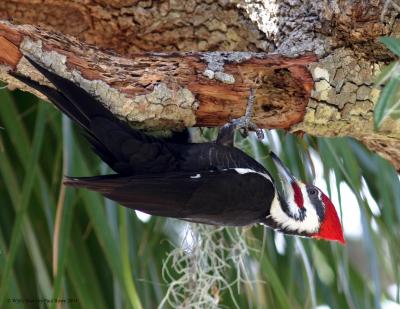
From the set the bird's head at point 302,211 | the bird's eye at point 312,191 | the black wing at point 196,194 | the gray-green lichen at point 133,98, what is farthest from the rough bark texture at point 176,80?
the bird's eye at point 312,191

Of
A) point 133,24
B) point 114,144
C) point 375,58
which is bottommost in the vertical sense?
point 114,144

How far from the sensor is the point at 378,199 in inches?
90.9

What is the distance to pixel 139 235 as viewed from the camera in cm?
226

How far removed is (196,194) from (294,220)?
0.45 meters

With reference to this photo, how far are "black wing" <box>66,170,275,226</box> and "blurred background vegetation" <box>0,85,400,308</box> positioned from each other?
6cm

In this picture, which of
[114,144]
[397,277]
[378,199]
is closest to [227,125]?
[114,144]

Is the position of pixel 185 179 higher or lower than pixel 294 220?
higher

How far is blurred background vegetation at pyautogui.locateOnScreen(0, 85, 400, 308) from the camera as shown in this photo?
2.08m

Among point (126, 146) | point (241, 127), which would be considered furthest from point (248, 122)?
point (126, 146)

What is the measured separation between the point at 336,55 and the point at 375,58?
0.38 ft

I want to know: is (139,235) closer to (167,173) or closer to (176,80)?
(167,173)

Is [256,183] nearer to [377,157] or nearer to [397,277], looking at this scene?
[377,157]

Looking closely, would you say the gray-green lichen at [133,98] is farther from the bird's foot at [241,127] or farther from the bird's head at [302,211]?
the bird's head at [302,211]

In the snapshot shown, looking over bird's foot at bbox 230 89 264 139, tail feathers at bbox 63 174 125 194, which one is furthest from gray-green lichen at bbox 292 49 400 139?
tail feathers at bbox 63 174 125 194
